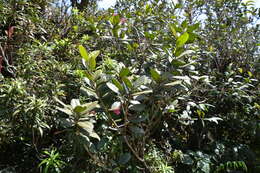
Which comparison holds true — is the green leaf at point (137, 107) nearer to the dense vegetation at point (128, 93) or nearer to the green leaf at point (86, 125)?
the dense vegetation at point (128, 93)

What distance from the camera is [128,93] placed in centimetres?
182

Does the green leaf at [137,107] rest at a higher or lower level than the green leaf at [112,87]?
lower

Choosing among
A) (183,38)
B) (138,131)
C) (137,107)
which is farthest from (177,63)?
(138,131)

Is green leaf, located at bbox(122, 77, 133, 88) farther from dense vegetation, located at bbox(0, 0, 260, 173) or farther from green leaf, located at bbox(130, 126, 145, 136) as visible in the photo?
green leaf, located at bbox(130, 126, 145, 136)

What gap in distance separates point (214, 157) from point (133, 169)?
3.81 ft

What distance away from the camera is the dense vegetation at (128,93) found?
6.33 ft

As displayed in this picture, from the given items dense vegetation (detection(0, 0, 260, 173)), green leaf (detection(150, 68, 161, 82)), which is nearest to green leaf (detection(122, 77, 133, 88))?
dense vegetation (detection(0, 0, 260, 173))

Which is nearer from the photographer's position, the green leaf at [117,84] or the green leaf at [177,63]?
the green leaf at [117,84]

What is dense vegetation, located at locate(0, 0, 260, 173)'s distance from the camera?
1.93 meters

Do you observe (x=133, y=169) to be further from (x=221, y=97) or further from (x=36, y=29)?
(x=36, y=29)

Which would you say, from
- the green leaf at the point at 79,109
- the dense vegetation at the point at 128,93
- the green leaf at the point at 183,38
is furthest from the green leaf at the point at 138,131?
the green leaf at the point at 183,38

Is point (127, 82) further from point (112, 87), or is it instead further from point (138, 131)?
point (138, 131)

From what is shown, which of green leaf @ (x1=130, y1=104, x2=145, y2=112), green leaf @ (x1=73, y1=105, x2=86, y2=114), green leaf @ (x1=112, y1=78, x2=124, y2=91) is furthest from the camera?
green leaf @ (x1=130, y1=104, x2=145, y2=112)

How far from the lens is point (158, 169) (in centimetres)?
246
